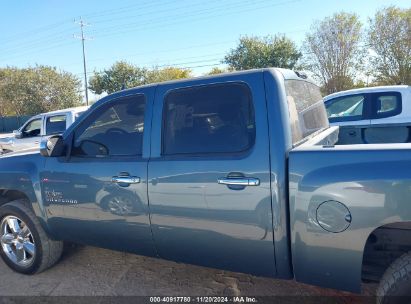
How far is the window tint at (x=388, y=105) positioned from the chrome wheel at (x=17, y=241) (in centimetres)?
591

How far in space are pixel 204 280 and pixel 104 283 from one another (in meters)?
0.97

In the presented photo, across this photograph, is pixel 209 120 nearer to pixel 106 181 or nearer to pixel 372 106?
pixel 106 181

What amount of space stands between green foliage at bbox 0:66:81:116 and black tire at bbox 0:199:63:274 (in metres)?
39.0

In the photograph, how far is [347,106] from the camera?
657 centimetres

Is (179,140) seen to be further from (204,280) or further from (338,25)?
(338,25)

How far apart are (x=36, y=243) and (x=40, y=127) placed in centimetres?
626

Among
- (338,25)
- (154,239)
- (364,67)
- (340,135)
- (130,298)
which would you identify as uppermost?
(338,25)

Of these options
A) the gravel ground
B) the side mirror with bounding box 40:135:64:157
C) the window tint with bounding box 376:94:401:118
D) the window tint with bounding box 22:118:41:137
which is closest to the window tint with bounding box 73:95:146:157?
the side mirror with bounding box 40:135:64:157

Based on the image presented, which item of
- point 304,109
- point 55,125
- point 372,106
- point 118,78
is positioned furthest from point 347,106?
point 118,78

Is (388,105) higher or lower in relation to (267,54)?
lower

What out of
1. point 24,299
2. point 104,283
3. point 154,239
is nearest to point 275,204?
point 154,239

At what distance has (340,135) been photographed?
3.57 meters

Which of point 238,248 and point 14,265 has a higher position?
point 238,248

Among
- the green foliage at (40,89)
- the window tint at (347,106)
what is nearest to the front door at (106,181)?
the window tint at (347,106)
